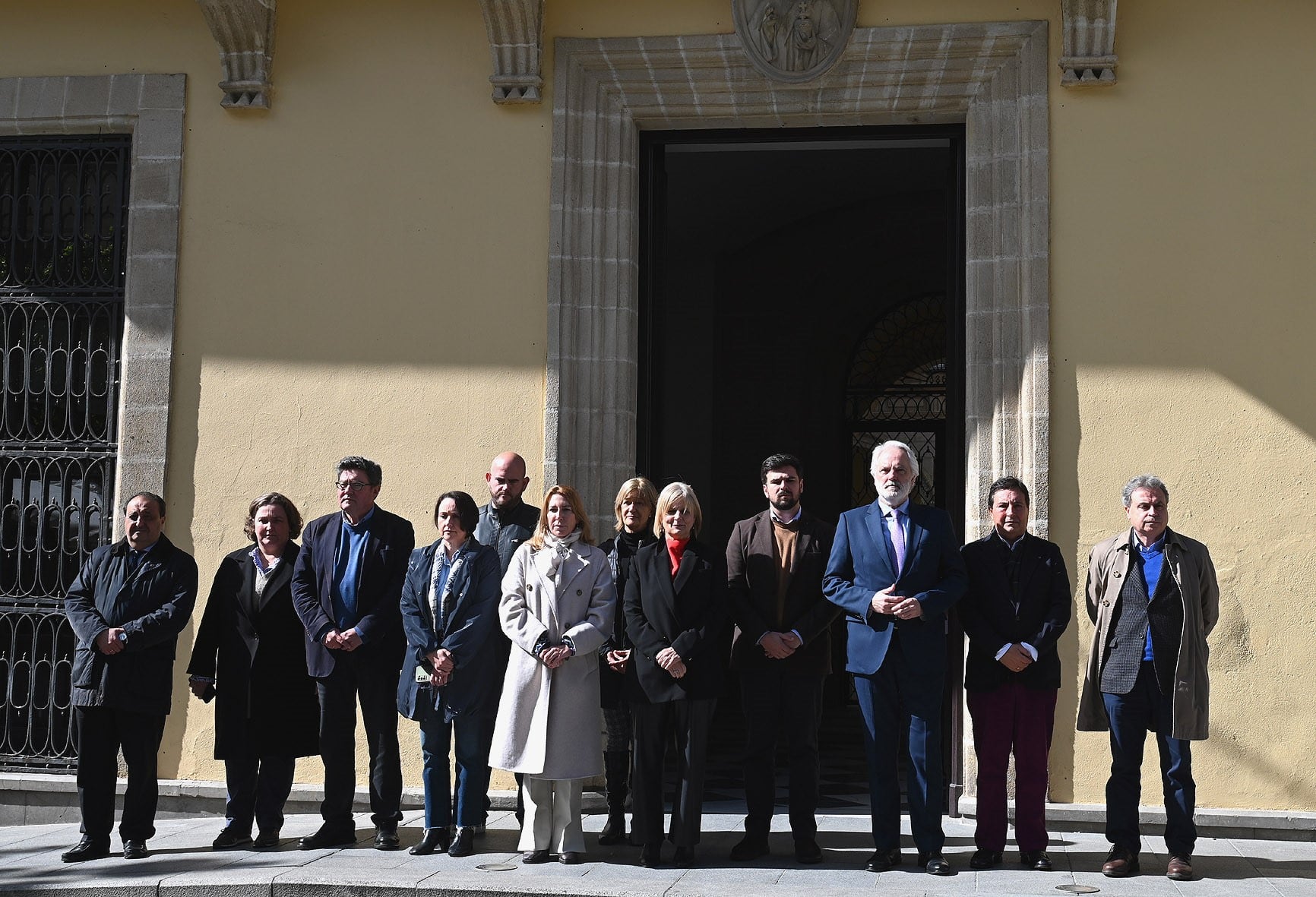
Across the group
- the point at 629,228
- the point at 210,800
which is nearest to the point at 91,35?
the point at 629,228

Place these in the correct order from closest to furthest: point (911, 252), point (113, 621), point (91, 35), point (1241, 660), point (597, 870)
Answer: point (597, 870) < point (113, 621) < point (1241, 660) < point (91, 35) < point (911, 252)

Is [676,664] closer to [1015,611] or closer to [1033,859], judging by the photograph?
[1015,611]

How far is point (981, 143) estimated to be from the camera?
796cm

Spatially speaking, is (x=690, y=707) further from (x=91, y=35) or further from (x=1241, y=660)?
(x=91, y=35)

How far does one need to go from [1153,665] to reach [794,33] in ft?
12.8

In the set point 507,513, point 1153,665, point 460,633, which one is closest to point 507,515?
point 507,513

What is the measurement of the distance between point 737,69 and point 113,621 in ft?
14.3

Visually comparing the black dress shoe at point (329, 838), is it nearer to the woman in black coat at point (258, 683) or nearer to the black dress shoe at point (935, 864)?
the woman in black coat at point (258, 683)

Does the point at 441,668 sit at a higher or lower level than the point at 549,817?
higher

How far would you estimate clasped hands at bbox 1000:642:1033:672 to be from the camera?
6355mm

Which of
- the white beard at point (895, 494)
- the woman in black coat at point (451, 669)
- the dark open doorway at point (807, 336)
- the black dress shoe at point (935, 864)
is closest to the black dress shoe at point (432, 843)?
the woman in black coat at point (451, 669)

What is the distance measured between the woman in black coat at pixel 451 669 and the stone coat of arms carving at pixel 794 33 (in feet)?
10.2

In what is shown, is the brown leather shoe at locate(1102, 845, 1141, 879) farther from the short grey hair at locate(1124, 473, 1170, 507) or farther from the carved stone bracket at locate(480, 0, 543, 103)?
the carved stone bracket at locate(480, 0, 543, 103)

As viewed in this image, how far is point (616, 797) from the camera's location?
277 inches
